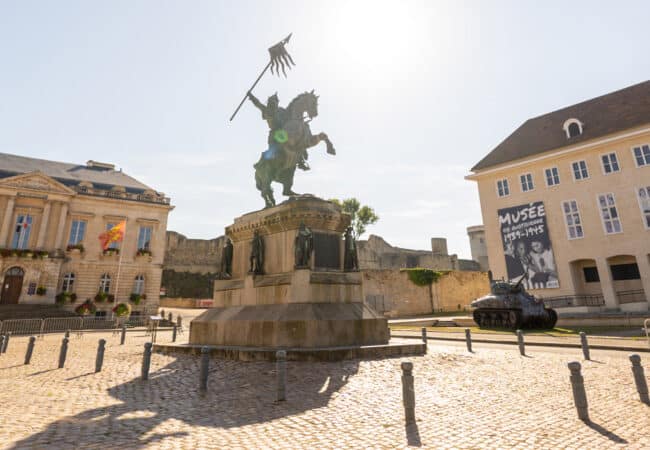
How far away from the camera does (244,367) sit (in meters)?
7.68

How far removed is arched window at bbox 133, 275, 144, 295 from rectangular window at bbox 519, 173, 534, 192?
35621 millimetres

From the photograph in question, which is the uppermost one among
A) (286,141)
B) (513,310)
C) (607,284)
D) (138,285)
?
(286,141)

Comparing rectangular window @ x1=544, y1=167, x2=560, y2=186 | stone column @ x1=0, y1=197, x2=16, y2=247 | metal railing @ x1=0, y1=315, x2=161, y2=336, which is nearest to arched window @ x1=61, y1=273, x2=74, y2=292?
stone column @ x1=0, y1=197, x2=16, y2=247

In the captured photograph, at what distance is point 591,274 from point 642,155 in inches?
368

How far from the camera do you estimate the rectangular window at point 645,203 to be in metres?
25.1

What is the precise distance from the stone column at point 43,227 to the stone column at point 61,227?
0.90 m

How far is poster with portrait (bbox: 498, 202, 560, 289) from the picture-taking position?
28406 millimetres

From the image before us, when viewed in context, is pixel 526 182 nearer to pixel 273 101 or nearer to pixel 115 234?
pixel 273 101

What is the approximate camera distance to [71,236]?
34.1 meters

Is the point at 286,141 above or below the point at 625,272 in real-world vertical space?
above

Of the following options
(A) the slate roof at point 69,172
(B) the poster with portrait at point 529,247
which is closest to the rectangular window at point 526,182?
(B) the poster with portrait at point 529,247

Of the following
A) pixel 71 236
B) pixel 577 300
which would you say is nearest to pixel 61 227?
pixel 71 236

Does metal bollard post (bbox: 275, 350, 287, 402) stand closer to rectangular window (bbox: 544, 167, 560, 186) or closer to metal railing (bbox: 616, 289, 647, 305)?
metal railing (bbox: 616, 289, 647, 305)

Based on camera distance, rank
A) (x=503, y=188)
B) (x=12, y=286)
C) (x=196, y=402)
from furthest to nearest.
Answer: (x=503, y=188) → (x=12, y=286) → (x=196, y=402)
